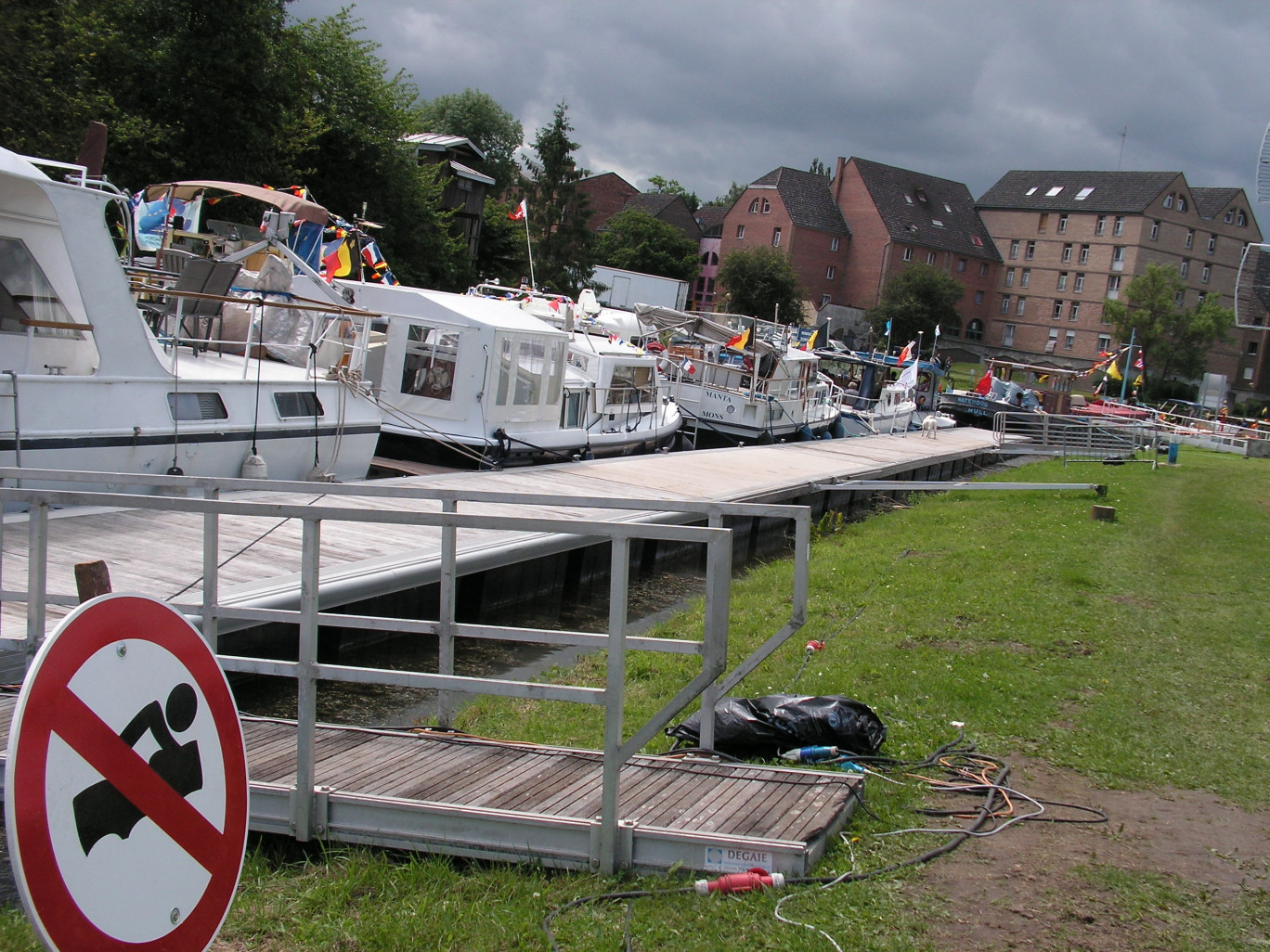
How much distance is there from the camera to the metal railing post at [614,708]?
4.11 meters

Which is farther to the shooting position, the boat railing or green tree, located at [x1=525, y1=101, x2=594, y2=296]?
green tree, located at [x1=525, y1=101, x2=594, y2=296]

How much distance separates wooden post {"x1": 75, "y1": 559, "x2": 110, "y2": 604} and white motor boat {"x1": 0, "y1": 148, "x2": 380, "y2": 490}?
704 centimetres

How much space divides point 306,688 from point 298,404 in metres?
9.73

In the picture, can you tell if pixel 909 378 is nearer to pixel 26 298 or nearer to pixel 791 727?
pixel 26 298

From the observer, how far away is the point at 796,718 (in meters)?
5.74

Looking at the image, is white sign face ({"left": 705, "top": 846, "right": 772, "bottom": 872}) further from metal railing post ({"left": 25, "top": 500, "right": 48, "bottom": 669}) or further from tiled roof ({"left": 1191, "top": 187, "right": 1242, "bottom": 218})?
tiled roof ({"left": 1191, "top": 187, "right": 1242, "bottom": 218})

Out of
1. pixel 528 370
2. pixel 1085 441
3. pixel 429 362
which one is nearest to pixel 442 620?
pixel 429 362

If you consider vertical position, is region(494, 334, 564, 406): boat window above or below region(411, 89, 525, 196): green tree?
below

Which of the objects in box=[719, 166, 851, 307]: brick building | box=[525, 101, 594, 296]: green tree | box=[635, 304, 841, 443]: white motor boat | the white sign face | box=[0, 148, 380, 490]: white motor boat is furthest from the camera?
box=[719, 166, 851, 307]: brick building

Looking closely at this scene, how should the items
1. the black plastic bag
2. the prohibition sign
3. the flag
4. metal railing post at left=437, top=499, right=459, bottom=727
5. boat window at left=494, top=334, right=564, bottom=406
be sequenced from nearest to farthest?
the prohibition sign
metal railing post at left=437, top=499, right=459, bottom=727
the black plastic bag
boat window at left=494, top=334, right=564, bottom=406
the flag

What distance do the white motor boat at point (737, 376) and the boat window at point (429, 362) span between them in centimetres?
1205

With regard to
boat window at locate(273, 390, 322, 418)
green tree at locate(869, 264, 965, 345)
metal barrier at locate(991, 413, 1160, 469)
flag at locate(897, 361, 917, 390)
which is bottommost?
metal barrier at locate(991, 413, 1160, 469)

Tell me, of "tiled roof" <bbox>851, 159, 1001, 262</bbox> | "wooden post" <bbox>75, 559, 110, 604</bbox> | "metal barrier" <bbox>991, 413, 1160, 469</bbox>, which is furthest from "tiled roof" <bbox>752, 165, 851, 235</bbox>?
"wooden post" <bbox>75, 559, 110, 604</bbox>

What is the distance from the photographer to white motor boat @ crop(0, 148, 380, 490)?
988 cm
